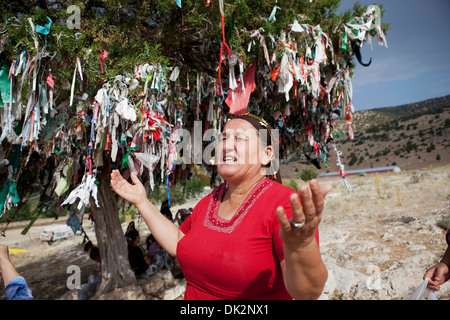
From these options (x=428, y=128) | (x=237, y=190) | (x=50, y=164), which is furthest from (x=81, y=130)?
(x=428, y=128)

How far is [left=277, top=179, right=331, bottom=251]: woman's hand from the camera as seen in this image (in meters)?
0.77

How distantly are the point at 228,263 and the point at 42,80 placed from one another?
7.51 ft

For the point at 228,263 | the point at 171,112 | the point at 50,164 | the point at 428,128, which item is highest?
the point at 428,128

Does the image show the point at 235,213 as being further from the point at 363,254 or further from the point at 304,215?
the point at 363,254

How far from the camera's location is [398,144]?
42312 millimetres

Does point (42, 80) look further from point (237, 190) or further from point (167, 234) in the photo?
point (237, 190)

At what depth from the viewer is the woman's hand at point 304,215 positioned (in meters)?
0.77

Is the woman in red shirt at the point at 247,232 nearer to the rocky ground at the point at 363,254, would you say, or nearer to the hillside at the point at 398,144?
the rocky ground at the point at 363,254

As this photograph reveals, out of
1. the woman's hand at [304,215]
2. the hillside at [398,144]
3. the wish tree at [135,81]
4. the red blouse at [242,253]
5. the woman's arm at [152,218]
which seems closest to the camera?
the woman's hand at [304,215]

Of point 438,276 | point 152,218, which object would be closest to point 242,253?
point 152,218

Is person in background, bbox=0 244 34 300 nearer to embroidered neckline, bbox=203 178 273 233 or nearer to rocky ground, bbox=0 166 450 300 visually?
embroidered neckline, bbox=203 178 273 233

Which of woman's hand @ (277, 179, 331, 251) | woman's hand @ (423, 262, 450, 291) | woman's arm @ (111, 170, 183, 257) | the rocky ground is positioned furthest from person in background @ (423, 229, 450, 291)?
A: the rocky ground

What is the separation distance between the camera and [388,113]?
6041 cm

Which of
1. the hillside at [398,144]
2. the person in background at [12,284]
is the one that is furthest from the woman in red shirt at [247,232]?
the hillside at [398,144]
